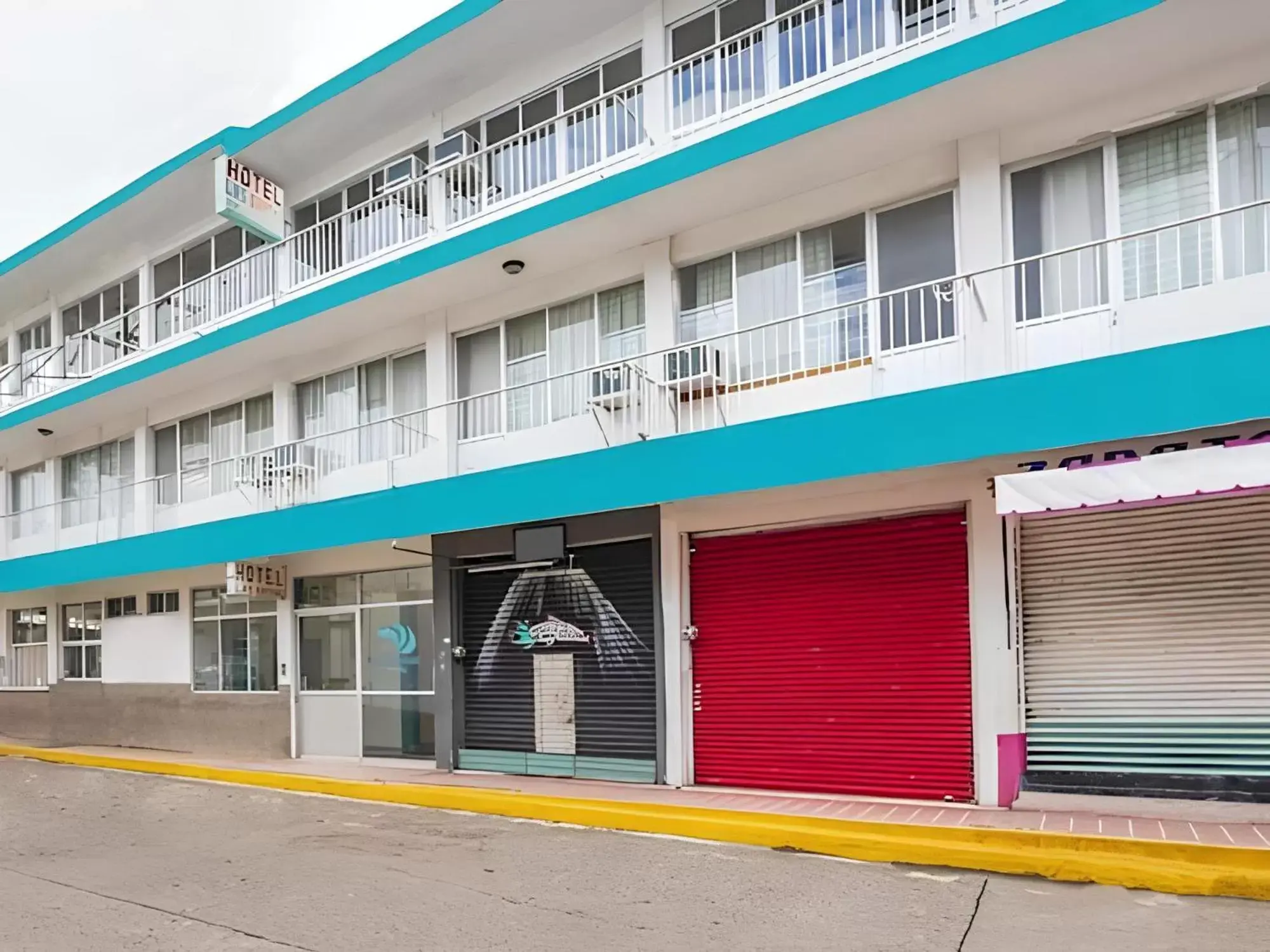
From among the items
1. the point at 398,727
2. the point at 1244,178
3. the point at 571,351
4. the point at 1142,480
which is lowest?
the point at 398,727

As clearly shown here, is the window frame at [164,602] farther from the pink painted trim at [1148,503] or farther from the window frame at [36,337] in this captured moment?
the pink painted trim at [1148,503]

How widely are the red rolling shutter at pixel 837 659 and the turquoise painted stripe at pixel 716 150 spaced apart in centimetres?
375

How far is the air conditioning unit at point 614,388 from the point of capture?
11.3m

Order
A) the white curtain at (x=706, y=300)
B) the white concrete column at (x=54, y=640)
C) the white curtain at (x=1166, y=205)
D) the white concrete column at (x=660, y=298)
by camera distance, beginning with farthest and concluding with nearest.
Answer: the white concrete column at (x=54, y=640), the white concrete column at (x=660, y=298), the white curtain at (x=706, y=300), the white curtain at (x=1166, y=205)

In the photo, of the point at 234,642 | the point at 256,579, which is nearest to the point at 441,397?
the point at 256,579

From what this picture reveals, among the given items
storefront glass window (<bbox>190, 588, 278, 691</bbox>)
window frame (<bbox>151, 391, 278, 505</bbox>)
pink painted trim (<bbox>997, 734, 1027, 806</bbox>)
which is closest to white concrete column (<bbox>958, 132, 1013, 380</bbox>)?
pink painted trim (<bbox>997, 734, 1027, 806</bbox>)

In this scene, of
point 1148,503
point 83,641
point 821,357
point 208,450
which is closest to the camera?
point 1148,503

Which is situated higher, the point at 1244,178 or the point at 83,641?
the point at 1244,178

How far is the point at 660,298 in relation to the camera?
37.2 feet

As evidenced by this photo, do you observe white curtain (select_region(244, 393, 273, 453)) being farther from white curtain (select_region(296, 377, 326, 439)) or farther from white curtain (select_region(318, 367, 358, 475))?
white curtain (select_region(318, 367, 358, 475))

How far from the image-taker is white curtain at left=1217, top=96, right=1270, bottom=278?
8062mm

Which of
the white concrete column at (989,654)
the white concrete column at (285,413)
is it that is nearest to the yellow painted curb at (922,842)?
the white concrete column at (989,654)

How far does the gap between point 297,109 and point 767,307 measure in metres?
7.78

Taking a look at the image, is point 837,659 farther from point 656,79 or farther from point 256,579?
point 256,579
